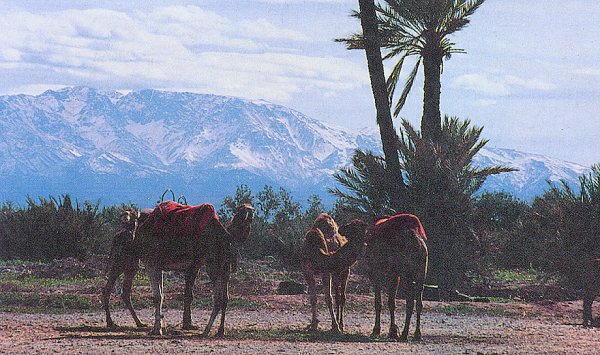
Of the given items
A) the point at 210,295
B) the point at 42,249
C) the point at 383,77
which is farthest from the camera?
the point at 42,249

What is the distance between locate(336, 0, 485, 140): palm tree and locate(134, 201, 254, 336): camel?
1262 cm

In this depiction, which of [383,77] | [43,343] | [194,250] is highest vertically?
[383,77]

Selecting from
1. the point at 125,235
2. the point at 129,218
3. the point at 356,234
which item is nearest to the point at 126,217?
the point at 129,218

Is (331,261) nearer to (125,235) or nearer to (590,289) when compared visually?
(125,235)

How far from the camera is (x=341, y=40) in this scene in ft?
89.0

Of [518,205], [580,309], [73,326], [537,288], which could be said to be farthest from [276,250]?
[518,205]

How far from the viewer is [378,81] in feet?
84.6

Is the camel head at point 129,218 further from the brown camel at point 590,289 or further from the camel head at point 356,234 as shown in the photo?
the brown camel at point 590,289

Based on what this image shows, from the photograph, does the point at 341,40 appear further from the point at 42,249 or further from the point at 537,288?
the point at 42,249

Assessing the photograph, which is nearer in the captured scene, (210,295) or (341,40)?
(210,295)

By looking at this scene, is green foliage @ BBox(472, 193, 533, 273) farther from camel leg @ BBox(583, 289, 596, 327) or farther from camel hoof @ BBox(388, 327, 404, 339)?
camel hoof @ BBox(388, 327, 404, 339)

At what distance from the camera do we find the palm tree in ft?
85.5

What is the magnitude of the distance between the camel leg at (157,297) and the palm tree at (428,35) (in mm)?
13107

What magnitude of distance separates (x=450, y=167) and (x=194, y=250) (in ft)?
39.2
